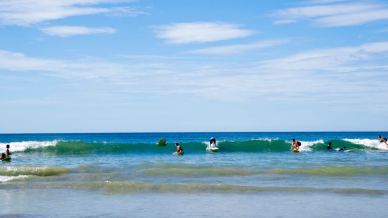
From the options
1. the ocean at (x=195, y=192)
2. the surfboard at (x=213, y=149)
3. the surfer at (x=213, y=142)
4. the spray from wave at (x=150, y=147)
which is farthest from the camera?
the surfer at (x=213, y=142)

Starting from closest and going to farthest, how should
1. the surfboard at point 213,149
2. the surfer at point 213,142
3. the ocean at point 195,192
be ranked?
the ocean at point 195,192, the surfboard at point 213,149, the surfer at point 213,142

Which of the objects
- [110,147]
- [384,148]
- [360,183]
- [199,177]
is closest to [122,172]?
[199,177]

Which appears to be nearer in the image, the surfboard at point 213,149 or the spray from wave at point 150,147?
the spray from wave at point 150,147

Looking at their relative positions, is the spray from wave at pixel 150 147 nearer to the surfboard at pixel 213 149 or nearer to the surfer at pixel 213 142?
the surfboard at pixel 213 149

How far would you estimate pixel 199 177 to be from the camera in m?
19.0

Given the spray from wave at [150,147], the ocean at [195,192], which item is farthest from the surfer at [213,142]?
the ocean at [195,192]

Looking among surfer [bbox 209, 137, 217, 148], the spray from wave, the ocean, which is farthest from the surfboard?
the ocean

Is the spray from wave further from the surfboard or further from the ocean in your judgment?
the ocean

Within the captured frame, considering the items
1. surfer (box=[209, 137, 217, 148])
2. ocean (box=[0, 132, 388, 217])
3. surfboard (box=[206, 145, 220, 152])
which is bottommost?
ocean (box=[0, 132, 388, 217])

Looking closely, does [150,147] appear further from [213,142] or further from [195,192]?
[195,192]

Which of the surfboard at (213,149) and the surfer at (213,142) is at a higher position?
the surfer at (213,142)

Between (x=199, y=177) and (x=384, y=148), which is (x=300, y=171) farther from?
(x=384, y=148)

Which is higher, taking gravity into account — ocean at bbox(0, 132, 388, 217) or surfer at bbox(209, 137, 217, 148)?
surfer at bbox(209, 137, 217, 148)

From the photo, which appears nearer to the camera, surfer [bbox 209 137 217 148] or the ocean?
the ocean
